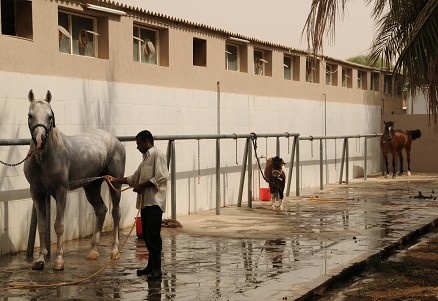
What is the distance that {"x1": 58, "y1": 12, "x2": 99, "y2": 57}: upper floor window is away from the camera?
1437cm

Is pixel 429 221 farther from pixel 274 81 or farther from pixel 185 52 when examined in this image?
pixel 274 81

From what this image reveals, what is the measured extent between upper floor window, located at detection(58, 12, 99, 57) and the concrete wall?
314mm

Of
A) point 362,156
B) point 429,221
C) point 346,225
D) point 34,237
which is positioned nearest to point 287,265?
point 34,237

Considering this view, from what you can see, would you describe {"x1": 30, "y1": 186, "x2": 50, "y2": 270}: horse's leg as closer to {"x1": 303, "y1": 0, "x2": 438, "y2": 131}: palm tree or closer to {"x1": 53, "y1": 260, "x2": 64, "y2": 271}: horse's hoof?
{"x1": 53, "y1": 260, "x2": 64, "y2": 271}: horse's hoof

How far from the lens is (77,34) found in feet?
48.5

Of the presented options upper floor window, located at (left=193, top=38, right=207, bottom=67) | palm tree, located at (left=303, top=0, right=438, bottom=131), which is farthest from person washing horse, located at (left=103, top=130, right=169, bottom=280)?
upper floor window, located at (left=193, top=38, right=207, bottom=67)

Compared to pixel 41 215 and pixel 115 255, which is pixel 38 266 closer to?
pixel 41 215

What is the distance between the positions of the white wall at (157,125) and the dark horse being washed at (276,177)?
1411 mm

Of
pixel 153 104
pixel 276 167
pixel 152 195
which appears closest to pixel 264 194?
pixel 276 167

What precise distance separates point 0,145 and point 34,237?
145 cm

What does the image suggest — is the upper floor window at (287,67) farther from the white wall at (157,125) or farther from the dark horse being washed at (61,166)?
the dark horse being washed at (61,166)

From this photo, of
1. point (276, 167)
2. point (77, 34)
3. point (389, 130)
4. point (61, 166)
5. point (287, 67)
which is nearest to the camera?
point (61, 166)

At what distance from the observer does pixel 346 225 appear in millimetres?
15469

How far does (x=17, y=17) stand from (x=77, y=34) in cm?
185
